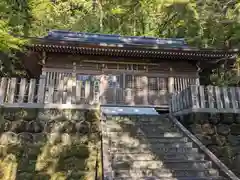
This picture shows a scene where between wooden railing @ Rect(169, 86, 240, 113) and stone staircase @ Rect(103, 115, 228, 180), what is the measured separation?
0.97m

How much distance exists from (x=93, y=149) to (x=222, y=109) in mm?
4193

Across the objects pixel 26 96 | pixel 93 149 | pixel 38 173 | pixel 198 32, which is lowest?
pixel 38 173

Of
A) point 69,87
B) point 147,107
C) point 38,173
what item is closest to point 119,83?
point 147,107

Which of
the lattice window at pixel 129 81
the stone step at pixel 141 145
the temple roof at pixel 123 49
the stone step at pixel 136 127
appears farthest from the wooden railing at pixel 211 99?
the lattice window at pixel 129 81

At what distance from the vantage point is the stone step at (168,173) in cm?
491

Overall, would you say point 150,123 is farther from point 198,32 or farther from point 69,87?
point 198,32

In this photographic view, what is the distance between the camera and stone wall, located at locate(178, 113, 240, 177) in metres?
6.57

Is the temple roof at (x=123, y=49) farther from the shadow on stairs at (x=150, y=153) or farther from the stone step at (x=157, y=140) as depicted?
the stone step at (x=157, y=140)

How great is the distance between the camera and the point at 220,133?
6840mm

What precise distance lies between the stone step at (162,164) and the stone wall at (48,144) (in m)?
1.55

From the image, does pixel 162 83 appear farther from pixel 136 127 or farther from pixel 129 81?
pixel 136 127

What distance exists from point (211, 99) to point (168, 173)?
3191 millimetres

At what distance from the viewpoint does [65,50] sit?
10250mm

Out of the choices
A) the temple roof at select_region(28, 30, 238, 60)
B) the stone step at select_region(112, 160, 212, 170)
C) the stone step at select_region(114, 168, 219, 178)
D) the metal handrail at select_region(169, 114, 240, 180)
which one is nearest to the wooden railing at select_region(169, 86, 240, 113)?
the metal handrail at select_region(169, 114, 240, 180)
